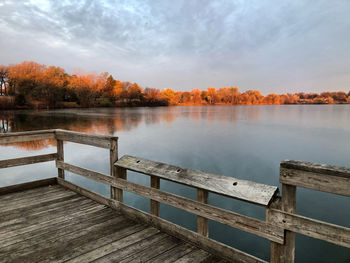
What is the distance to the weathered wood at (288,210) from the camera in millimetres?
2138

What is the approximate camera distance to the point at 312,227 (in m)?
2.02

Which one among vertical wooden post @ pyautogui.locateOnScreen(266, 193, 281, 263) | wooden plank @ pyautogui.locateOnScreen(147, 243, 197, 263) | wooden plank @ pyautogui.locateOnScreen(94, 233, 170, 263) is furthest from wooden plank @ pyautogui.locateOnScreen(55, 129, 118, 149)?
vertical wooden post @ pyautogui.locateOnScreen(266, 193, 281, 263)

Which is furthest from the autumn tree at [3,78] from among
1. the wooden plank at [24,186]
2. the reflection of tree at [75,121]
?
the wooden plank at [24,186]

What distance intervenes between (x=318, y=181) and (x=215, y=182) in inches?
38.7

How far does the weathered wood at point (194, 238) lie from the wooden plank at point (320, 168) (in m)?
0.97

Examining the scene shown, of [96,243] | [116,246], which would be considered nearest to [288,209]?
[116,246]

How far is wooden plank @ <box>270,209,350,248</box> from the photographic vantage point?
6.19ft

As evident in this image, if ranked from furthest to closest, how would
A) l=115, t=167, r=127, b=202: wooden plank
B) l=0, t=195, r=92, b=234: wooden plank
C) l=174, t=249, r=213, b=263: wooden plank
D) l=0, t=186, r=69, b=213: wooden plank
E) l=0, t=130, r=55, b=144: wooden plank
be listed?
l=0, t=130, r=55, b=144: wooden plank < l=0, t=186, r=69, b=213: wooden plank < l=115, t=167, r=127, b=202: wooden plank < l=0, t=195, r=92, b=234: wooden plank < l=174, t=249, r=213, b=263: wooden plank

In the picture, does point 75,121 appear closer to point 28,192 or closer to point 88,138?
point 28,192

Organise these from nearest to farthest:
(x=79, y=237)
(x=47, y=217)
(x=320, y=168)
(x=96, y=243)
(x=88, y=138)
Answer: (x=320, y=168)
(x=96, y=243)
(x=79, y=237)
(x=47, y=217)
(x=88, y=138)

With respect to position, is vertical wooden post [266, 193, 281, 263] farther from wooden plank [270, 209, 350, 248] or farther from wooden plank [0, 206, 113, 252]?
wooden plank [0, 206, 113, 252]

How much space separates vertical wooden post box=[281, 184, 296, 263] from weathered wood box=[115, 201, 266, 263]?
0.80 ft

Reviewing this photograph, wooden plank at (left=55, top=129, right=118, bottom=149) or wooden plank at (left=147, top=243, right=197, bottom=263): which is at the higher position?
wooden plank at (left=55, top=129, right=118, bottom=149)

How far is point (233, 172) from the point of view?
14.3 m
